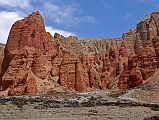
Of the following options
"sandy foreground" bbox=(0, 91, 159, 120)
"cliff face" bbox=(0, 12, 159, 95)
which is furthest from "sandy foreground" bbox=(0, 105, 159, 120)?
"cliff face" bbox=(0, 12, 159, 95)

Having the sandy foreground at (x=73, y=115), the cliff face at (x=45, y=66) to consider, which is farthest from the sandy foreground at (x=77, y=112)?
the cliff face at (x=45, y=66)

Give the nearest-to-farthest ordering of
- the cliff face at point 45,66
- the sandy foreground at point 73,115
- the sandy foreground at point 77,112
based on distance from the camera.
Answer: the sandy foreground at point 73,115 → the sandy foreground at point 77,112 → the cliff face at point 45,66

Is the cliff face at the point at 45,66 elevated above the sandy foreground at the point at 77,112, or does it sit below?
above

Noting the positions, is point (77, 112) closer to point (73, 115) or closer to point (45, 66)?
point (73, 115)

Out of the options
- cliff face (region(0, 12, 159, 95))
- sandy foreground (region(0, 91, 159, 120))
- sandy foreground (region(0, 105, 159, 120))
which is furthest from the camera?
cliff face (region(0, 12, 159, 95))

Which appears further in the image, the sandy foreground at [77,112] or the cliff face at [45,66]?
the cliff face at [45,66]

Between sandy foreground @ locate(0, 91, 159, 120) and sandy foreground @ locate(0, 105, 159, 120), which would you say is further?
sandy foreground @ locate(0, 91, 159, 120)

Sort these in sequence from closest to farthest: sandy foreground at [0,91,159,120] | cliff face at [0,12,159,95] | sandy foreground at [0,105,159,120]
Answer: sandy foreground at [0,105,159,120] < sandy foreground at [0,91,159,120] < cliff face at [0,12,159,95]

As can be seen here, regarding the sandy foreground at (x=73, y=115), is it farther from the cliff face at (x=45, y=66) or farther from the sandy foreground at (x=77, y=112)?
the cliff face at (x=45, y=66)

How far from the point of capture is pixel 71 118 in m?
30.9

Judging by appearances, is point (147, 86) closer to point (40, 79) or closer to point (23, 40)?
point (40, 79)

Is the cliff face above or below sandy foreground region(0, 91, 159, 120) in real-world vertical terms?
above

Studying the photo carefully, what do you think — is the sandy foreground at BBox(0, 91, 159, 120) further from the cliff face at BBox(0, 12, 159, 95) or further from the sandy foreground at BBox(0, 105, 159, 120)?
the cliff face at BBox(0, 12, 159, 95)

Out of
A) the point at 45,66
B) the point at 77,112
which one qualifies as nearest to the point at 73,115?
the point at 77,112
